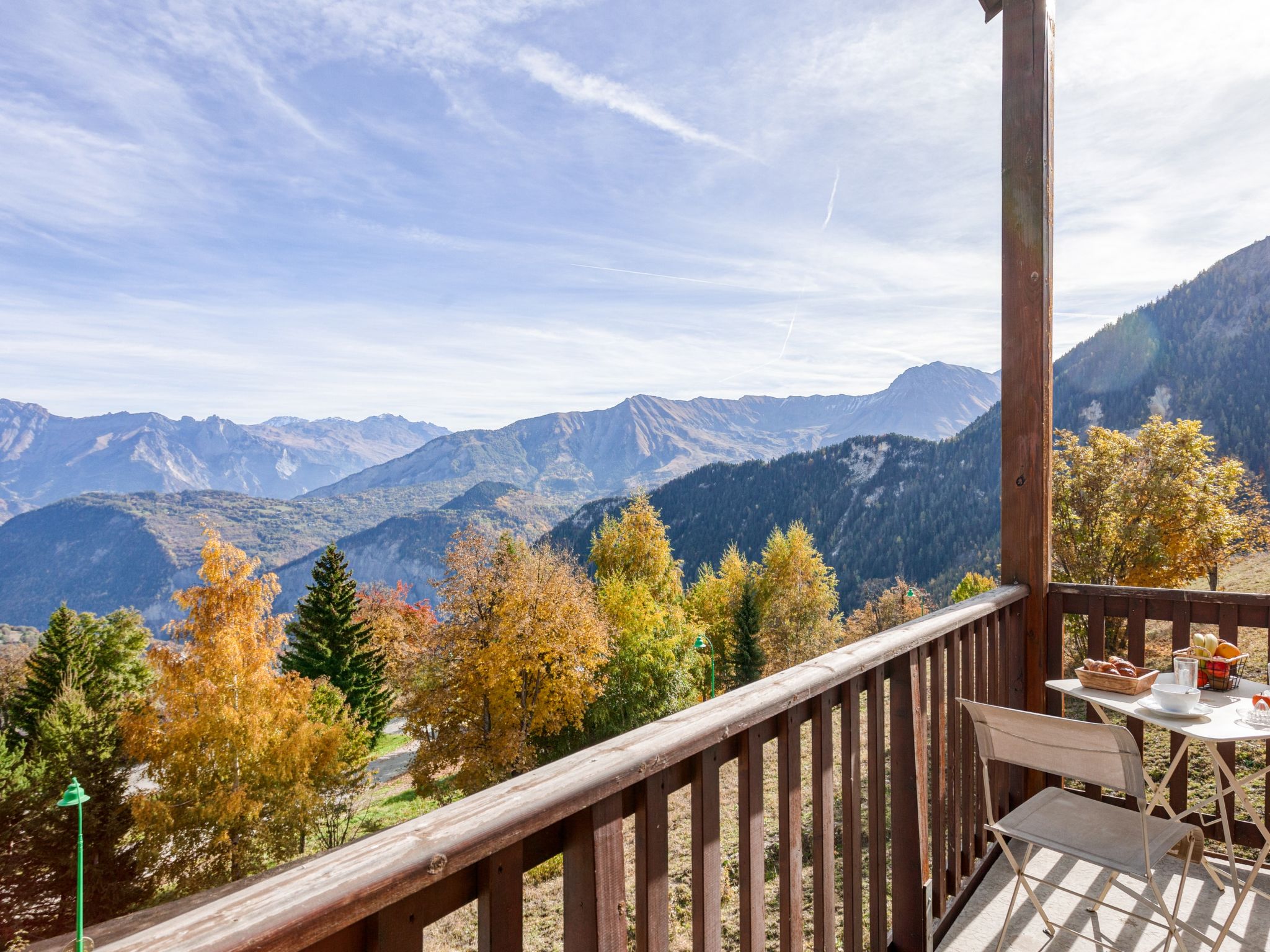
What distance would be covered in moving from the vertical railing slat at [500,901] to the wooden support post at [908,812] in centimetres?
123

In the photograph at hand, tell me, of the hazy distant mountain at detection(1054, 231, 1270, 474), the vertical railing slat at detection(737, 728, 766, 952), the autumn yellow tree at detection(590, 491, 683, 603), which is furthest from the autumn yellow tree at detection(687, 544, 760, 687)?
the hazy distant mountain at detection(1054, 231, 1270, 474)

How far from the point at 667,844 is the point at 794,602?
26.5m

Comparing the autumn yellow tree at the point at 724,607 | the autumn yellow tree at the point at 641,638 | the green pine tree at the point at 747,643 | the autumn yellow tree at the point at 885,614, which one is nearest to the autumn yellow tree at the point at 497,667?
the autumn yellow tree at the point at 641,638

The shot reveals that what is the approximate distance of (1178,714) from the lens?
195 cm

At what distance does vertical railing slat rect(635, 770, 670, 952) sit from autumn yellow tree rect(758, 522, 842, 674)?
25.8 meters

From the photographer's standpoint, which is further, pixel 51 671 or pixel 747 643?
pixel 747 643

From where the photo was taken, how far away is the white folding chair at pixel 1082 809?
1702 mm

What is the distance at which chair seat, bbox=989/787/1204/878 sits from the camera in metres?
1.79

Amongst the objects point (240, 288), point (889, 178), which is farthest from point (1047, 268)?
point (240, 288)

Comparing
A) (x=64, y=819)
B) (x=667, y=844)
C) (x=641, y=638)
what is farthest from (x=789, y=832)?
(x=64, y=819)

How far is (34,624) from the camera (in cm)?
14125

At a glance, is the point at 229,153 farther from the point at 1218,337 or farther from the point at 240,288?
the point at 1218,337

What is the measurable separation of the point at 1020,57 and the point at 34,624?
192329mm

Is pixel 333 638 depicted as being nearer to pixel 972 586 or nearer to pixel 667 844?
pixel 972 586
